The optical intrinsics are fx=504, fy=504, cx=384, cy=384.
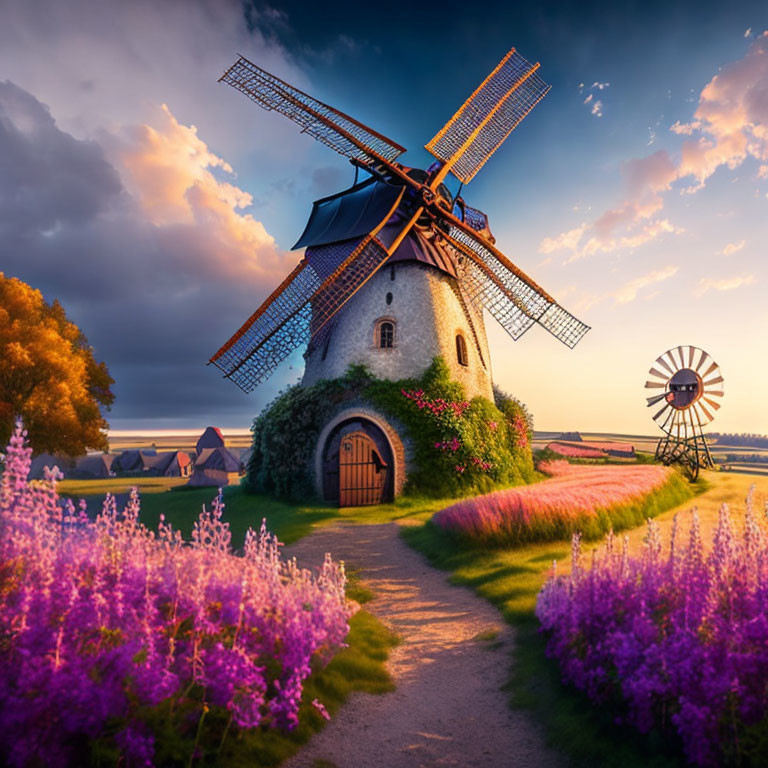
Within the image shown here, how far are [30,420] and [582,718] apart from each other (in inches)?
954

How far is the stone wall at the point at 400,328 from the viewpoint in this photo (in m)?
18.7

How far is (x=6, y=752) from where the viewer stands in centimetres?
310

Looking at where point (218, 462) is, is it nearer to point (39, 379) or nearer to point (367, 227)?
point (39, 379)

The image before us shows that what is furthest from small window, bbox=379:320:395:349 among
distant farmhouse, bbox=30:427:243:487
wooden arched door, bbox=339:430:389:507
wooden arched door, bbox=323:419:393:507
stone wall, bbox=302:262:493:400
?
distant farmhouse, bbox=30:427:243:487

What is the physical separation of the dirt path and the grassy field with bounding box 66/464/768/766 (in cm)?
21

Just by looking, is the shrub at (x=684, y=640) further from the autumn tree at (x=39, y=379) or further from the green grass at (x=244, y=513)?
the autumn tree at (x=39, y=379)

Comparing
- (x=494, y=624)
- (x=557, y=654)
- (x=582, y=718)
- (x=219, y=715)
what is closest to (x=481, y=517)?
(x=494, y=624)

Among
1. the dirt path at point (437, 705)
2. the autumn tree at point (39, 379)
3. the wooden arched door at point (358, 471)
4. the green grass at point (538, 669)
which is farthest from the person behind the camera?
the autumn tree at point (39, 379)

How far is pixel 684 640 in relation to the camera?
146 inches

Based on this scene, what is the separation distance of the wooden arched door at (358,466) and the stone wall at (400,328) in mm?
2370

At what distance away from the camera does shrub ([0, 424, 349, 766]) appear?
3.17m

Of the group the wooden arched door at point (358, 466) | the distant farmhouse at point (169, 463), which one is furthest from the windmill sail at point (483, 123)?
the distant farmhouse at point (169, 463)

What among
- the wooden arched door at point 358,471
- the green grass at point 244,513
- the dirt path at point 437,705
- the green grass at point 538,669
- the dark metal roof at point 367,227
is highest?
the dark metal roof at point 367,227

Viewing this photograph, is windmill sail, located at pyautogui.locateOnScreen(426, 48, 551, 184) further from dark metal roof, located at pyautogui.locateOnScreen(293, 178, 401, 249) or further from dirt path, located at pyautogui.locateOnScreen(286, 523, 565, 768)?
dirt path, located at pyautogui.locateOnScreen(286, 523, 565, 768)
